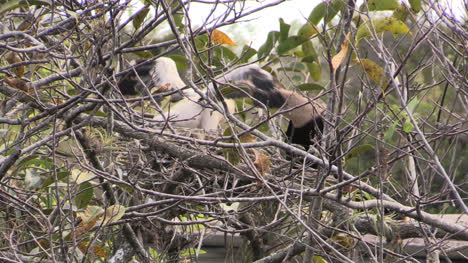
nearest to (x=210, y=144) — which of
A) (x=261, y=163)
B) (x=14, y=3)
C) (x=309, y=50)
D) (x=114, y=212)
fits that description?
(x=261, y=163)

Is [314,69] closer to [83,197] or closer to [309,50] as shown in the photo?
[309,50]

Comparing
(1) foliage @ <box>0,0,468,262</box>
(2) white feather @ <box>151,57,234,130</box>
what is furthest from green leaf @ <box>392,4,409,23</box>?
(2) white feather @ <box>151,57,234,130</box>

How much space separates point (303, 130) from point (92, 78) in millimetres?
1652

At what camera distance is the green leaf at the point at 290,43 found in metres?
3.14

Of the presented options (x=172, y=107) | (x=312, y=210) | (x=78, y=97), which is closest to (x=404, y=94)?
(x=312, y=210)

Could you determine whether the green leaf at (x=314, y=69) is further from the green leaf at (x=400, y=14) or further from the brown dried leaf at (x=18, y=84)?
the brown dried leaf at (x=18, y=84)

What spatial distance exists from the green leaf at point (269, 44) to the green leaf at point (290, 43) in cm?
4

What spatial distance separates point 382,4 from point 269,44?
2.12 feet

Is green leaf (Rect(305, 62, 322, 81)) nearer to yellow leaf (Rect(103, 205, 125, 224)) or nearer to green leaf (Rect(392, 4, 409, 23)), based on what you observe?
green leaf (Rect(392, 4, 409, 23))

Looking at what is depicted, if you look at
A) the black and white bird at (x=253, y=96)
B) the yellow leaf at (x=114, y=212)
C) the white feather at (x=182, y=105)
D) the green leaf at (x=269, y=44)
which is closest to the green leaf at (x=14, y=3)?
the yellow leaf at (x=114, y=212)

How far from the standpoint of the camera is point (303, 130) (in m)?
3.89

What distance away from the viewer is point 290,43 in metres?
3.16

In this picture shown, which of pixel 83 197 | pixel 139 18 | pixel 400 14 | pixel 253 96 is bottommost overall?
pixel 83 197

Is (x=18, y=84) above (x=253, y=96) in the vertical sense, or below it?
above
